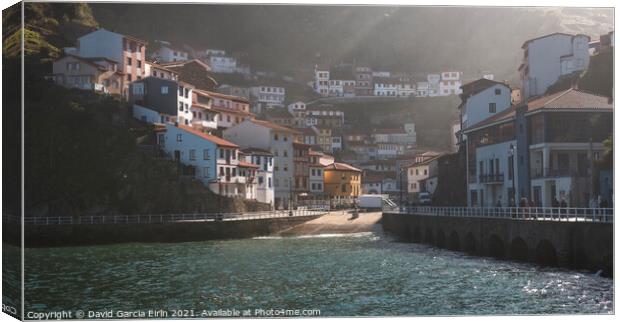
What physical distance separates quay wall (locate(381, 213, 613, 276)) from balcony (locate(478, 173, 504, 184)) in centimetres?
130

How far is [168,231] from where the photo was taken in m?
36.1

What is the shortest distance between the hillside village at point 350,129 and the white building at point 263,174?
65 millimetres

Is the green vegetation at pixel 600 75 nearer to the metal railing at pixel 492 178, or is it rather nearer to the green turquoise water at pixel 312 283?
the metal railing at pixel 492 178

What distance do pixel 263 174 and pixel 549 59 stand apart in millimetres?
12762

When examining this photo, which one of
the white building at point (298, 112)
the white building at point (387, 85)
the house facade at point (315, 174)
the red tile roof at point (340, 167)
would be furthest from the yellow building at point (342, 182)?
the white building at point (387, 85)

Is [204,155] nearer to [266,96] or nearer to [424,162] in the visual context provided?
[266,96]

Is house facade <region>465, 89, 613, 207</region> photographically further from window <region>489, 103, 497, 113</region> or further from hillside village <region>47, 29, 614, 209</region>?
window <region>489, 103, 497, 113</region>

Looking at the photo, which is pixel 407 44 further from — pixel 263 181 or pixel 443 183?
pixel 263 181

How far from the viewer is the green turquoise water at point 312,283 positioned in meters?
20.2

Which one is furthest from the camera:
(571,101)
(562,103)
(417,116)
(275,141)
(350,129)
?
(275,141)

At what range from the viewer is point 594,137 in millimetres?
23391

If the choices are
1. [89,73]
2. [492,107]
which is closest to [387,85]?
[492,107]

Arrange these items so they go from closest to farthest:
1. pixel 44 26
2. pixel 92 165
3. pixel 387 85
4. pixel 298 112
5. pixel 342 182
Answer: pixel 44 26
pixel 92 165
pixel 387 85
pixel 298 112
pixel 342 182

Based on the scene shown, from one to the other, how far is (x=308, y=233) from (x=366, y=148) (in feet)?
27.2
